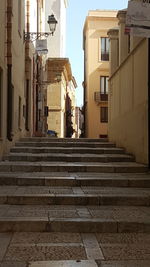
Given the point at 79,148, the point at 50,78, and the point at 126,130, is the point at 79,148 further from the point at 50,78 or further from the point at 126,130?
the point at 50,78

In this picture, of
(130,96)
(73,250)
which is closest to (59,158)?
(130,96)

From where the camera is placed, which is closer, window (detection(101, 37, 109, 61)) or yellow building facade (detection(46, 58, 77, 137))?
yellow building facade (detection(46, 58, 77, 137))

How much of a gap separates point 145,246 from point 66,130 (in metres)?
28.7

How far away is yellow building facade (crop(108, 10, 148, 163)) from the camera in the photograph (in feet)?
34.7

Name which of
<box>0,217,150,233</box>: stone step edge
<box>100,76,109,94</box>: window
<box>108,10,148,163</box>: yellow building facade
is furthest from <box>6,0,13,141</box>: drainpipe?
<box>100,76,109,94</box>: window

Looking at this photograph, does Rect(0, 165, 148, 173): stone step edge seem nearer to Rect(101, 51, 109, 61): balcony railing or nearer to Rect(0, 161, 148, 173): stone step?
Rect(0, 161, 148, 173): stone step

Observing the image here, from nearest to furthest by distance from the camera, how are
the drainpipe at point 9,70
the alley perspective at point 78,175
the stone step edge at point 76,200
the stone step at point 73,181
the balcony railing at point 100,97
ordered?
the alley perspective at point 78,175
the stone step edge at point 76,200
the stone step at point 73,181
the drainpipe at point 9,70
the balcony railing at point 100,97

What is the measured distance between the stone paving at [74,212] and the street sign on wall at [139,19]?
2.77m

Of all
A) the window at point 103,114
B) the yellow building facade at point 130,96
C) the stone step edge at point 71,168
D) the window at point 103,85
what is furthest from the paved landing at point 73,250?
the window at point 103,85

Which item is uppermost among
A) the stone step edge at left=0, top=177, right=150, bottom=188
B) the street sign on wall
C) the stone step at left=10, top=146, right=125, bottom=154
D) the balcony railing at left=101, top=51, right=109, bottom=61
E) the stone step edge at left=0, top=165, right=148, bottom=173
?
the balcony railing at left=101, top=51, right=109, bottom=61

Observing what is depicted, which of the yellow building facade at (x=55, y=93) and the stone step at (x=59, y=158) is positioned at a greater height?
the yellow building facade at (x=55, y=93)

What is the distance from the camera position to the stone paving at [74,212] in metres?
4.93

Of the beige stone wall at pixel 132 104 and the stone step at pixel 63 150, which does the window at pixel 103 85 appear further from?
the stone step at pixel 63 150

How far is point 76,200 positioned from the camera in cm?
727
